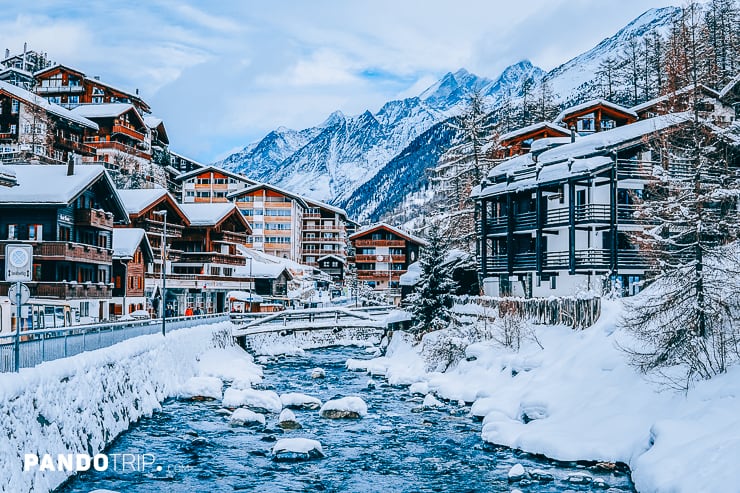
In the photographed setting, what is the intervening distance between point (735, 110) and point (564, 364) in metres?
18.7

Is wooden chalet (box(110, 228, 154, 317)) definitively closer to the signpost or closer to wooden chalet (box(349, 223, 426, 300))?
the signpost

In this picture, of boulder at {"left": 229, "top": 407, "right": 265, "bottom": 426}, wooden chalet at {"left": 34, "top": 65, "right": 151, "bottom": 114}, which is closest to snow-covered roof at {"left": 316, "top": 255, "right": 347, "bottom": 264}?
wooden chalet at {"left": 34, "top": 65, "right": 151, "bottom": 114}

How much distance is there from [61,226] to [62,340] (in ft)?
84.1

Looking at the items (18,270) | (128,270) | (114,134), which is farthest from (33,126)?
(18,270)

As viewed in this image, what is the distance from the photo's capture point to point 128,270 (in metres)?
57.8

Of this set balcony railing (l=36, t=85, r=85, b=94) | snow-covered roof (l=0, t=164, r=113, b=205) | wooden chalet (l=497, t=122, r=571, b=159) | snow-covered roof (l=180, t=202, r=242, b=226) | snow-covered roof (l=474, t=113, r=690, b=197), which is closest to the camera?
snow-covered roof (l=474, t=113, r=690, b=197)

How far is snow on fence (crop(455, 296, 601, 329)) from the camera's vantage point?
3088 centimetres

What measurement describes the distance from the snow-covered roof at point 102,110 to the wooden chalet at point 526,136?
56.2 metres

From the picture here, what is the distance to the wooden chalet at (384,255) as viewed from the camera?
345 feet

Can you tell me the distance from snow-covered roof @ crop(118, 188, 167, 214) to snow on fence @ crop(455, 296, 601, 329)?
121 feet

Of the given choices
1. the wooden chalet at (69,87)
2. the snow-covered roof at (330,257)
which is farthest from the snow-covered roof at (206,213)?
the snow-covered roof at (330,257)

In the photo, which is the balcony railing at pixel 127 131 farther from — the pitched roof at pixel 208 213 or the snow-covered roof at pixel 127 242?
the snow-covered roof at pixel 127 242

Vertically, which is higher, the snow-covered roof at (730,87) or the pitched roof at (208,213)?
the snow-covered roof at (730,87)

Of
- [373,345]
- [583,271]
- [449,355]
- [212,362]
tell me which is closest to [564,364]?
[449,355]
